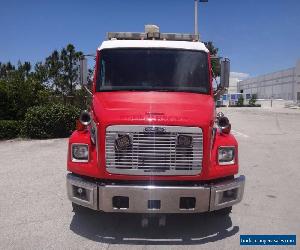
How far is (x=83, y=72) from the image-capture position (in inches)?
275

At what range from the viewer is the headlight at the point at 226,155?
17.4ft

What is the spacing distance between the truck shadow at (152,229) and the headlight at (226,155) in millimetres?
1062

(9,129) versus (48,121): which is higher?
(48,121)

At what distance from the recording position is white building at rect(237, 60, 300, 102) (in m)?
74.7

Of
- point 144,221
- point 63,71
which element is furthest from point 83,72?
point 63,71

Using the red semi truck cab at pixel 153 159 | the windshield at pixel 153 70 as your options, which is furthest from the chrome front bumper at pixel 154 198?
the windshield at pixel 153 70

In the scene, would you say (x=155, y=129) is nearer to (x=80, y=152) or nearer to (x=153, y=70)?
(x=80, y=152)

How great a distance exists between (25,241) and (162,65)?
11.3 feet

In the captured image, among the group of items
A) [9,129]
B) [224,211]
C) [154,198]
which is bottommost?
[224,211]

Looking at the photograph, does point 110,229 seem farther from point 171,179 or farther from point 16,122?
point 16,122

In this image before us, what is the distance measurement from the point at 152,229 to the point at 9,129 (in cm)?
1260

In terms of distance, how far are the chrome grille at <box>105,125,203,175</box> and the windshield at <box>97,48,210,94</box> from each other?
60.7 inches

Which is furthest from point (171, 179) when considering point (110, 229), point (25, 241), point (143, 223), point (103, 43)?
point (103, 43)

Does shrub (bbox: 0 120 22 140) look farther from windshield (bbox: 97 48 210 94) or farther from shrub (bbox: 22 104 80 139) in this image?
windshield (bbox: 97 48 210 94)
